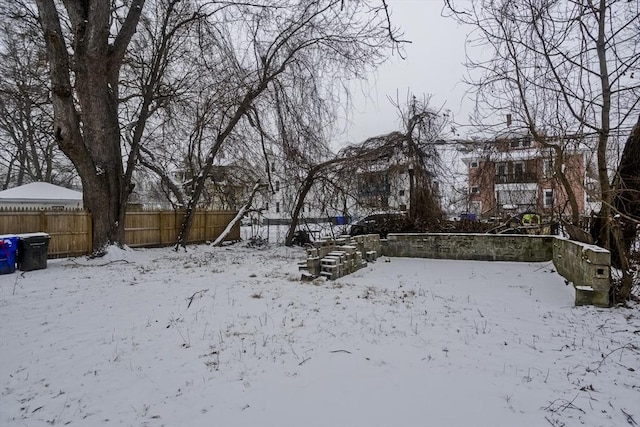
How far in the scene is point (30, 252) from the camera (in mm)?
8633

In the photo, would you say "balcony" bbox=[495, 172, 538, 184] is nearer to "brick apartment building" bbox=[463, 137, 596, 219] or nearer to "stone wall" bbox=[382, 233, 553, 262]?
"brick apartment building" bbox=[463, 137, 596, 219]

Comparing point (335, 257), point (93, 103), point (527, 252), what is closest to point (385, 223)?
point (527, 252)

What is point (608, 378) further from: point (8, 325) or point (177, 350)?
point (8, 325)

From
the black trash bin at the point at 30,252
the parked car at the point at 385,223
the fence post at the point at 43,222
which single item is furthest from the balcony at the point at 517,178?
the fence post at the point at 43,222

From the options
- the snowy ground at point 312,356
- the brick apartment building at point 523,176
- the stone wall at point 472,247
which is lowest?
the snowy ground at point 312,356

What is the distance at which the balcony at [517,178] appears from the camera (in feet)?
37.5

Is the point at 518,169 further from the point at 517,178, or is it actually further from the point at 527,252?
the point at 527,252

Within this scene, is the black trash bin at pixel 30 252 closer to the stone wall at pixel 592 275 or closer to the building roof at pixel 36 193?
the building roof at pixel 36 193

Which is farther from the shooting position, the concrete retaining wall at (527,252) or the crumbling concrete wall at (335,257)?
the crumbling concrete wall at (335,257)

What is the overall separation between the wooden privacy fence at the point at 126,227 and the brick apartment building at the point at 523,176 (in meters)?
11.1

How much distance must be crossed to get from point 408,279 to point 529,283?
2.36 meters

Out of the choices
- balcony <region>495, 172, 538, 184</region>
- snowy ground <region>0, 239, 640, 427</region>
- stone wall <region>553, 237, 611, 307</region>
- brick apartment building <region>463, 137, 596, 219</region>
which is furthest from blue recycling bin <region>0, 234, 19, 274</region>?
balcony <region>495, 172, 538, 184</region>

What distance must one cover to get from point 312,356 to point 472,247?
337 inches

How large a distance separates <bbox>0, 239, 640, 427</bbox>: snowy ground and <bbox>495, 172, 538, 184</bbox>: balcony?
5527 millimetres
